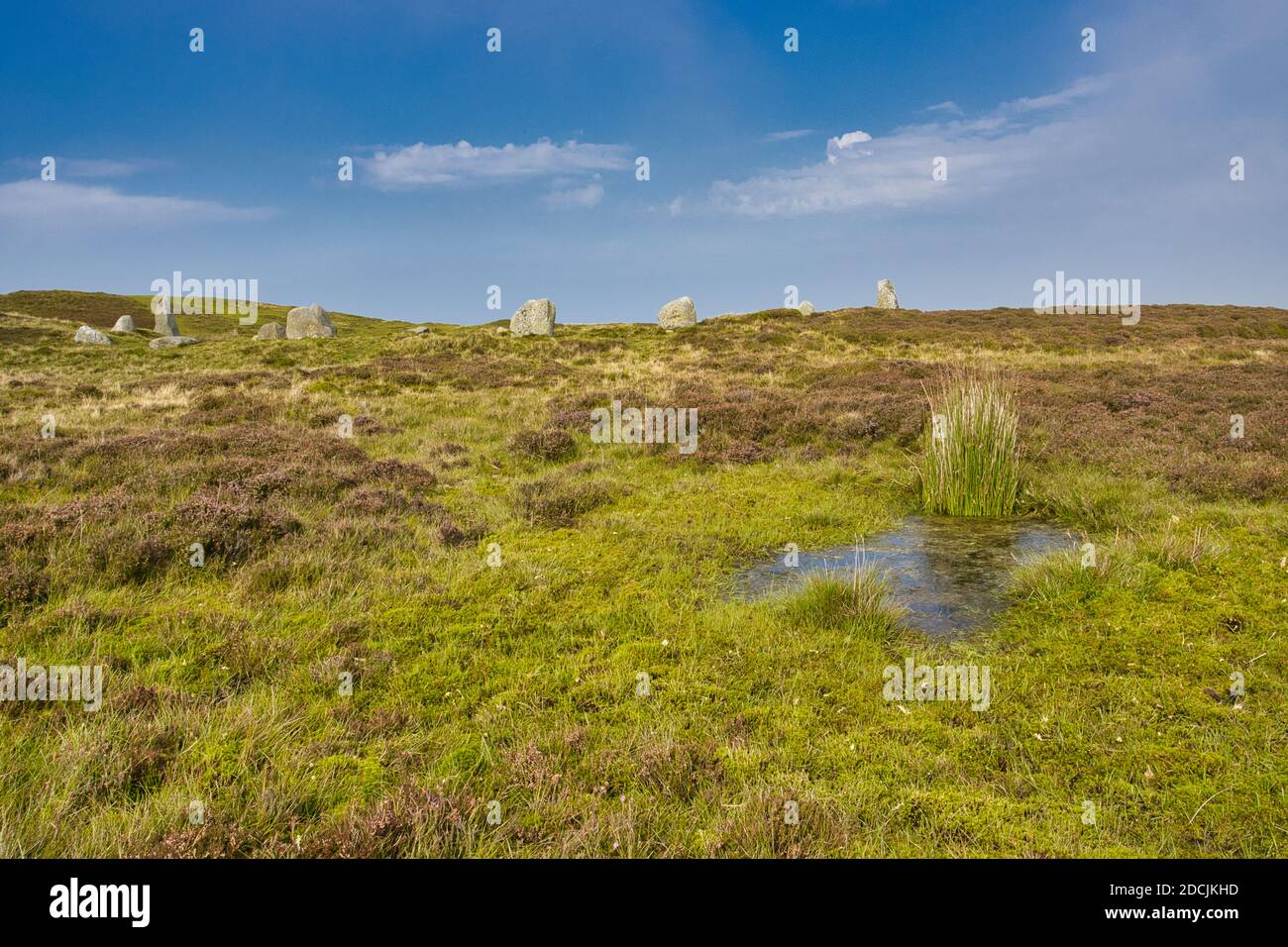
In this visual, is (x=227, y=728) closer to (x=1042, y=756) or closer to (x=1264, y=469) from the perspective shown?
(x=1042, y=756)

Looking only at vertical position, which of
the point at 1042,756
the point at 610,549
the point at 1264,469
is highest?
the point at 1264,469

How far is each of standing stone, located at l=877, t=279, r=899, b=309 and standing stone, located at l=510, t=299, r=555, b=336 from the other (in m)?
32.6

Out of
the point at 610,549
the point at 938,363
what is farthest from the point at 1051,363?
the point at 610,549

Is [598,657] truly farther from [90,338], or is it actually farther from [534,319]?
[90,338]

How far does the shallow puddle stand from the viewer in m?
6.46

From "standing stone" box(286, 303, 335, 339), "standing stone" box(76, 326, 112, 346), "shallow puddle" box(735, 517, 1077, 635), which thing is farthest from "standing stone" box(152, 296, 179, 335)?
"shallow puddle" box(735, 517, 1077, 635)

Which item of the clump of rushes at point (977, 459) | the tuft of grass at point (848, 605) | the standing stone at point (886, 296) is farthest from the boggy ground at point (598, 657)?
the standing stone at point (886, 296)

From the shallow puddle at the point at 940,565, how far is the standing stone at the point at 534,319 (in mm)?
37935

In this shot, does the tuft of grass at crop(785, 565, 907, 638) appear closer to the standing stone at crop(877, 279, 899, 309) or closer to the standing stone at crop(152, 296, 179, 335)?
the standing stone at crop(877, 279, 899, 309)

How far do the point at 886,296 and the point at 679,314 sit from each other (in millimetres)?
23162

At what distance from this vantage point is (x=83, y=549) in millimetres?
6840

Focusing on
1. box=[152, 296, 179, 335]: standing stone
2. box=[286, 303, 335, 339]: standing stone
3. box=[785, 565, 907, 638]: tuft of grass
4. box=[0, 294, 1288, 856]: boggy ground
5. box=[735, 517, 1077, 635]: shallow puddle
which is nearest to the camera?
box=[0, 294, 1288, 856]: boggy ground

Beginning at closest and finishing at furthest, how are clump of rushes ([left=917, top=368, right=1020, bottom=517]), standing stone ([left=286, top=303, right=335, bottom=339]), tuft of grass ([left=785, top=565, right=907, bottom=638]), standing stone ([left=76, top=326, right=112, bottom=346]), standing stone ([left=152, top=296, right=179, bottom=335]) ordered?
1. tuft of grass ([left=785, top=565, right=907, bottom=638])
2. clump of rushes ([left=917, top=368, right=1020, bottom=517])
3. standing stone ([left=76, top=326, right=112, bottom=346])
4. standing stone ([left=286, top=303, right=335, bottom=339])
5. standing stone ([left=152, top=296, right=179, bottom=335])
